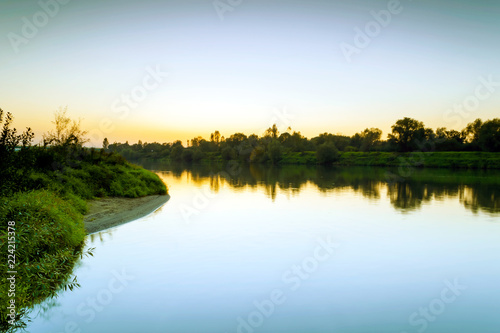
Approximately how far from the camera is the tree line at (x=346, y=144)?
72.5 metres

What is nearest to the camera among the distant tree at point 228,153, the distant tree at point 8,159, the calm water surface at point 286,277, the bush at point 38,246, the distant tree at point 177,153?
the calm water surface at point 286,277

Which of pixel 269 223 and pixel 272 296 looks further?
pixel 269 223

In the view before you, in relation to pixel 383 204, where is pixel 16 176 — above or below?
above

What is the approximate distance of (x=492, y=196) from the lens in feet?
74.2

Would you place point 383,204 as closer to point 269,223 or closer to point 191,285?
point 269,223

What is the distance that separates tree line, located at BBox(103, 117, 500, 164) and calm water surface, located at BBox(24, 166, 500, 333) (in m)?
50.0

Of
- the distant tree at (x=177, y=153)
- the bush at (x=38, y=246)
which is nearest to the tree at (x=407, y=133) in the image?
the distant tree at (x=177, y=153)

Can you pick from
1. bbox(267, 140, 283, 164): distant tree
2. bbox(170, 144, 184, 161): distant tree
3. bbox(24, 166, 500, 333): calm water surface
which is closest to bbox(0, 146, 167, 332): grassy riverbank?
bbox(24, 166, 500, 333): calm water surface

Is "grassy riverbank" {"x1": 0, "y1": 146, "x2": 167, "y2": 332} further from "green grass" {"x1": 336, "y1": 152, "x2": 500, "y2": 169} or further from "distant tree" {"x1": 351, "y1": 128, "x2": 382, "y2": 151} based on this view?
"distant tree" {"x1": 351, "y1": 128, "x2": 382, "y2": 151}

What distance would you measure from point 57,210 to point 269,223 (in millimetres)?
7853

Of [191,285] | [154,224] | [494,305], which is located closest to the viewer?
[494,305]

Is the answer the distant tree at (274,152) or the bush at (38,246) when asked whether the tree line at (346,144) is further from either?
the bush at (38,246)

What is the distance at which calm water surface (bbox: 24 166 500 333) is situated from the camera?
609 cm

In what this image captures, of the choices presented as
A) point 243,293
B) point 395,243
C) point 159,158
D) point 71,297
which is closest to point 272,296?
point 243,293
